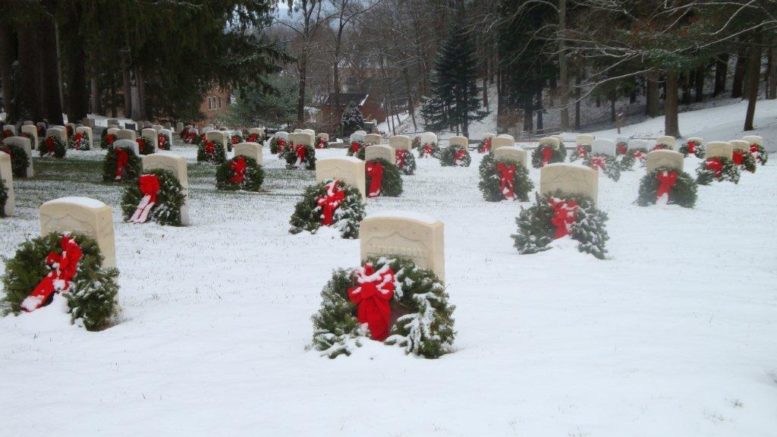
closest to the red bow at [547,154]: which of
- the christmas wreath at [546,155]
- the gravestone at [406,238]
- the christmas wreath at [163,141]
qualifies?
the christmas wreath at [546,155]

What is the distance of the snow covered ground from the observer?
3980 mm

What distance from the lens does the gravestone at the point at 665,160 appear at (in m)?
14.0

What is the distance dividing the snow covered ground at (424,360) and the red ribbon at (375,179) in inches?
202

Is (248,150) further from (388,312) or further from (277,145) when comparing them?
(388,312)

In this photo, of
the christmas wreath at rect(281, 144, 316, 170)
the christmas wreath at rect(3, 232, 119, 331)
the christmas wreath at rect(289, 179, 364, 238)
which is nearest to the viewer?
the christmas wreath at rect(3, 232, 119, 331)

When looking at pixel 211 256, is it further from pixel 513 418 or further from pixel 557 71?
pixel 557 71

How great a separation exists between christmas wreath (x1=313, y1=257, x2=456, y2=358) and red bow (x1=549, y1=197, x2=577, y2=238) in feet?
13.8

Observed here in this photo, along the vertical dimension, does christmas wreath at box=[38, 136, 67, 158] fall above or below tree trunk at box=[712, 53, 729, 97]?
below

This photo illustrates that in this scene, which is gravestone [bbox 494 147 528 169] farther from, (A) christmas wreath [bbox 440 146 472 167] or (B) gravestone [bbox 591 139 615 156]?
(A) christmas wreath [bbox 440 146 472 167]

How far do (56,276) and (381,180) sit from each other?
9711 mm

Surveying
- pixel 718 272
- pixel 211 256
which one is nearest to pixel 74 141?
pixel 211 256

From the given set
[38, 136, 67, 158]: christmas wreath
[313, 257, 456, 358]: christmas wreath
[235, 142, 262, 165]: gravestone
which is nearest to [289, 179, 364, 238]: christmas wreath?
[313, 257, 456, 358]: christmas wreath

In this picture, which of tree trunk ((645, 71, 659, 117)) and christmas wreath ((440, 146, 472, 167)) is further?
tree trunk ((645, 71, 659, 117))

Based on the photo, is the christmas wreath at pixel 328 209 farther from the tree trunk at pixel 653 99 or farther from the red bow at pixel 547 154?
the tree trunk at pixel 653 99
